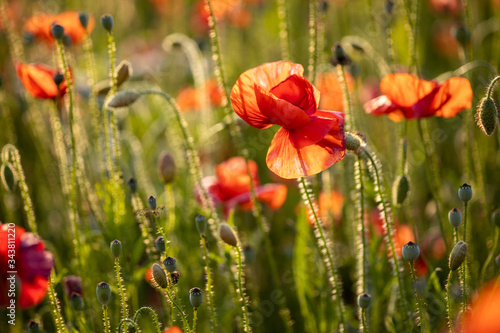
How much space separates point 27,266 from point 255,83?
0.59 meters

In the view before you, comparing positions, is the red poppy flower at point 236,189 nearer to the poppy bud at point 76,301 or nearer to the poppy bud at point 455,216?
the poppy bud at point 76,301

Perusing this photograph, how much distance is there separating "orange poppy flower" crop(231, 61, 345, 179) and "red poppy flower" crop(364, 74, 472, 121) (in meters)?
0.28

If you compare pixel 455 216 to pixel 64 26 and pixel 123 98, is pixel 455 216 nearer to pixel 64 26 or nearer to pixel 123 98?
pixel 123 98

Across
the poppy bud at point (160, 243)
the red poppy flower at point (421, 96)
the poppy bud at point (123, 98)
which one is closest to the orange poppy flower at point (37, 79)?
the poppy bud at point (123, 98)

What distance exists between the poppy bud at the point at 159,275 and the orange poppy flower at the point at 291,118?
283mm

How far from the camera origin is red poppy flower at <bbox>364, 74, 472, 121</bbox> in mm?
1373

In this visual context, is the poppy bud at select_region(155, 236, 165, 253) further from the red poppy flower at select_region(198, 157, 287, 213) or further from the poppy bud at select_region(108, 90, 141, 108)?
the red poppy flower at select_region(198, 157, 287, 213)

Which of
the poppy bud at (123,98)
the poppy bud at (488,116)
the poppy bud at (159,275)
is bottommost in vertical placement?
the poppy bud at (159,275)

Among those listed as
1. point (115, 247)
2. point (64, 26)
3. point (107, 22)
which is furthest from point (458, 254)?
point (64, 26)

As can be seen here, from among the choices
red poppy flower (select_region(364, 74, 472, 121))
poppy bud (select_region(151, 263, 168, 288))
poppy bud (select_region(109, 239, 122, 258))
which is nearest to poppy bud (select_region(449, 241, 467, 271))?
red poppy flower (select_region(364, 74, 472, 121))

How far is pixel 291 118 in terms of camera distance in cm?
113

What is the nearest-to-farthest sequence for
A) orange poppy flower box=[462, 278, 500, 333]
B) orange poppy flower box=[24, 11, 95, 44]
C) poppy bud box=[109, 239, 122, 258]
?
orange poppy flower box=[462, 278, 500, 333] → poppy bud box=[109, 239, 122, 258] → orange poppy flower box=[24, 11, 95, 44]

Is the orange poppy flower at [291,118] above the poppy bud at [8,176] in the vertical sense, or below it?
below

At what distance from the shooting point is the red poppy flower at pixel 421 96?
1.37m
